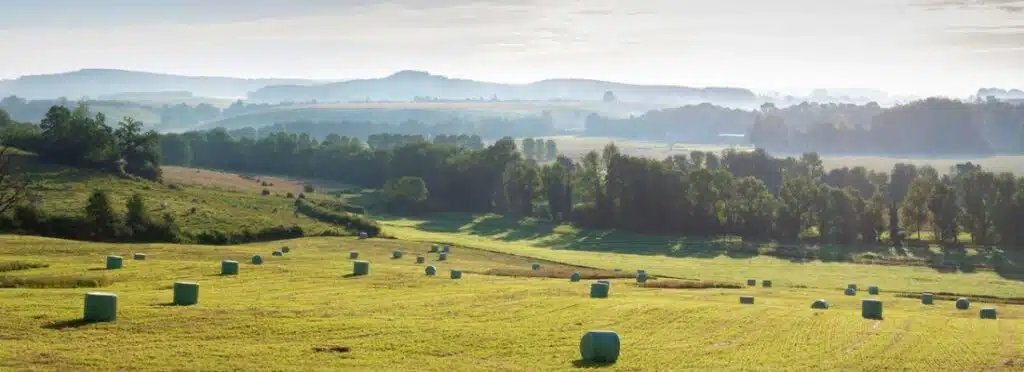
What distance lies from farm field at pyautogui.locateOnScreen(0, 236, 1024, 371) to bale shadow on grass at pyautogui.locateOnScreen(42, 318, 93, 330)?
0.09 metres

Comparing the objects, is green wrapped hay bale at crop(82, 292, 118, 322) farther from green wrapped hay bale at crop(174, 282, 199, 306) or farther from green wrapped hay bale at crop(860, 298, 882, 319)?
green wrapped hay bale at crop(860, 298, 882, 319)

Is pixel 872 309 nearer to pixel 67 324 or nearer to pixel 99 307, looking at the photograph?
pixel 99 307

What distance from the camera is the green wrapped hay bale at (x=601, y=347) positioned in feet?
102

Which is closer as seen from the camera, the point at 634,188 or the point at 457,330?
the point at 457,330

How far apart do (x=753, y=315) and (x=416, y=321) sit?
15218 millimetres

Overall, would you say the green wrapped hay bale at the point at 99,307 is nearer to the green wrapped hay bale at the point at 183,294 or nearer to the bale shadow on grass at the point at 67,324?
the bale shadow on grass at the point at 67,324

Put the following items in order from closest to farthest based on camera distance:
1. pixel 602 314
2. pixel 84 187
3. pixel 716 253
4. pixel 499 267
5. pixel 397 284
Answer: pixel 602 314, pixel 397 284, pixel 499 267, pixel 84 187, pixel 716 253

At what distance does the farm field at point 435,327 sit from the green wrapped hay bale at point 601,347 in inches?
17.4

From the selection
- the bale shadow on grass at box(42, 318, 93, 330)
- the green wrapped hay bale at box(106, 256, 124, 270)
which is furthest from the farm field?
the green wrapped hay bale at box(106, 256, 124, 270)

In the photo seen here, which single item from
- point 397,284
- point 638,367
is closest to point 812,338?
point 638,367

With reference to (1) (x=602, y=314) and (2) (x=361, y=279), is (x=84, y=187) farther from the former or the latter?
(1) (x=602, y=314)

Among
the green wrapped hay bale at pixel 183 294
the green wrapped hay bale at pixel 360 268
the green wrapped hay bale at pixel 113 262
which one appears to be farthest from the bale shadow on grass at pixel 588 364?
the green wrapped hay bale at pixel 113 262

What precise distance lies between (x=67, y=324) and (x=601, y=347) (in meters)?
17.2

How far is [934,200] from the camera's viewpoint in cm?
12694
